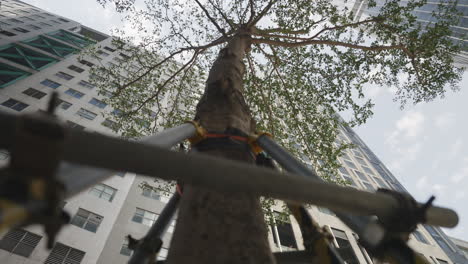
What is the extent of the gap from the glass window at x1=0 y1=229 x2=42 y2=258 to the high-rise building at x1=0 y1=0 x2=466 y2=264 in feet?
0.11

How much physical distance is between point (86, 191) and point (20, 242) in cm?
1124

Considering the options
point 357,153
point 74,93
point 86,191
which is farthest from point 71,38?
point 357,153

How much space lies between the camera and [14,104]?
75.7ft

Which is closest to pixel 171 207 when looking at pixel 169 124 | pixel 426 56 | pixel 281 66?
pixel 169 124

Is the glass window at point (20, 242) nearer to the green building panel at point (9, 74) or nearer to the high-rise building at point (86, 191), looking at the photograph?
the high-rise building at point (86, 191)

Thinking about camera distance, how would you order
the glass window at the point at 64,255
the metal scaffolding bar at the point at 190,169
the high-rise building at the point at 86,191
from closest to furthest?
the metal scaffolding bar at the point at 190,169, the glass window at the point at 64,255, the high-rise building at the point at 86,191

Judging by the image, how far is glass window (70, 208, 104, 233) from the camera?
17719 mm

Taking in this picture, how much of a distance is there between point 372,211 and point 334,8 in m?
9.88

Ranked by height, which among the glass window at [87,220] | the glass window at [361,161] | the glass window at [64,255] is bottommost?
the glass window at [64,255]

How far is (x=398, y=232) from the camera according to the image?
3.92 ft

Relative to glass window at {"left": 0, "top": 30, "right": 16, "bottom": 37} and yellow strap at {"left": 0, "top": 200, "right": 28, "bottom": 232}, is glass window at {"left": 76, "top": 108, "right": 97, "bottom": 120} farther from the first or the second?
yellow strap at {"left": 0, "top": 200, "right": 28, "bottom": 232}

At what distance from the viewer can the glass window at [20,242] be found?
47.7 ft

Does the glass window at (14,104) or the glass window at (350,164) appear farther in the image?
the glass window at (350,164)

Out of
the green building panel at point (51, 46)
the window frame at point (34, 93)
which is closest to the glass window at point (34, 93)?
the window frame at point (34, 93)
